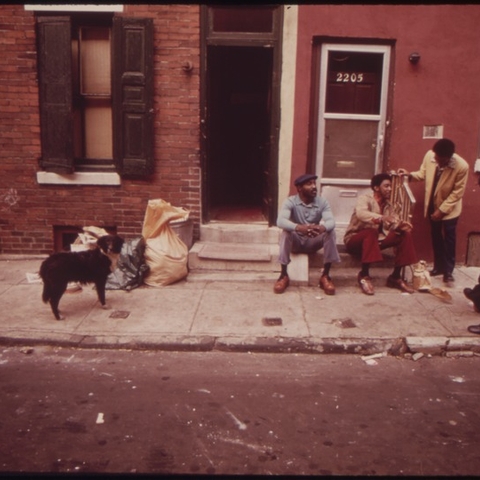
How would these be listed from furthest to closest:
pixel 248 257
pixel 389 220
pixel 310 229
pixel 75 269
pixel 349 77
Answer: pixel 349 77
pixel 248 257
pixel 389 220
pixel 310 229
pixel 75 269

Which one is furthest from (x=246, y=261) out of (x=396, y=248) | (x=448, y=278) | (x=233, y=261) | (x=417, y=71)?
(x=417, y=71)

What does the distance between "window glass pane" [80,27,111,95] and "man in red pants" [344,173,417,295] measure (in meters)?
4.02

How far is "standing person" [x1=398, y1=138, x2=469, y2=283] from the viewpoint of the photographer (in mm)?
6824

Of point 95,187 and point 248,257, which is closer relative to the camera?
point 248,257

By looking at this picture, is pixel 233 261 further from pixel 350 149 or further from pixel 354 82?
pixel 354 82

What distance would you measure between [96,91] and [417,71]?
178 inches

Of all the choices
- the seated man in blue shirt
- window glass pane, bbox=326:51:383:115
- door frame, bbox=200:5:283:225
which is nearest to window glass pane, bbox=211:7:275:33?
door frame, bbox=200:5:283:225

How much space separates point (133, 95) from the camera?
7.47 meters

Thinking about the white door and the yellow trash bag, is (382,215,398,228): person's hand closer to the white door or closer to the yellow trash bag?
the white door

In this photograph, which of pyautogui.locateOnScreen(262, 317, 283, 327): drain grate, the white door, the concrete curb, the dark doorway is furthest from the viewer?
the dark doorway

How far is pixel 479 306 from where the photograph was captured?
5.96 metres

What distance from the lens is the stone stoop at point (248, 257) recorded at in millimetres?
7003

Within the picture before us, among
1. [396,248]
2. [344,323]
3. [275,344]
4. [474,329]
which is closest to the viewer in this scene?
[275,344]

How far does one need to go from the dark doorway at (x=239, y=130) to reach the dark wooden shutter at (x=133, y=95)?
1397 mm
